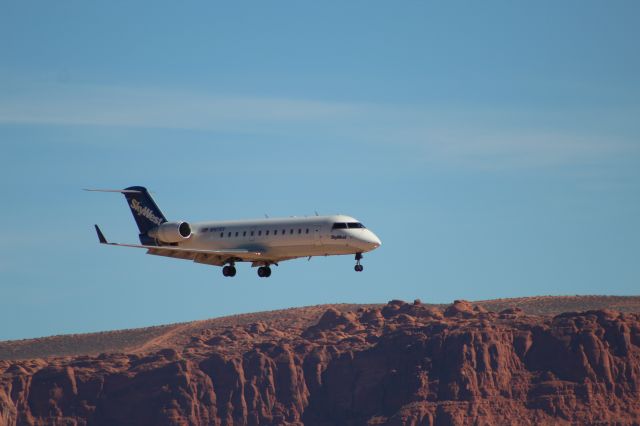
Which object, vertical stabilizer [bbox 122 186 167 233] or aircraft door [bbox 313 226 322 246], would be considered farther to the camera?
vertical stabilizer [bbox 122 186 167 233]

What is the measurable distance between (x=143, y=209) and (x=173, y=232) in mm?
5036

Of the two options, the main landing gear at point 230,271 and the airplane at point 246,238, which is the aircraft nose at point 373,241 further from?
the main landing gear at point 230,271

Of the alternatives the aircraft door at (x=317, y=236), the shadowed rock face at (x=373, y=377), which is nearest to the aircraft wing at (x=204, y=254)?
the aircraft door at (x=317, y=236)

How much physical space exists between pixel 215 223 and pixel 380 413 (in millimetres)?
66999

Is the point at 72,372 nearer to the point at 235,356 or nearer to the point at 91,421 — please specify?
the point at 91,421

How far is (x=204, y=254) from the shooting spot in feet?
326

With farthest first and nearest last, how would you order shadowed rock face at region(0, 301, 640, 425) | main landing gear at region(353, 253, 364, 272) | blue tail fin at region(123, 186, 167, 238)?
1. shadowed rock face at region(0, 301, 640, 425)
2. blue tail fin at region(123, 186, 167, 238)
3. main landing gear at region(353, 253, 364, 272)

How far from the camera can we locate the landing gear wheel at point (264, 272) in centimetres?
9831

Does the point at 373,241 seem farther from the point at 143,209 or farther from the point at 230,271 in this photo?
the point at 143,209

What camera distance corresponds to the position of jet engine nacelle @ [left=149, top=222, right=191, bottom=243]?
335 ft

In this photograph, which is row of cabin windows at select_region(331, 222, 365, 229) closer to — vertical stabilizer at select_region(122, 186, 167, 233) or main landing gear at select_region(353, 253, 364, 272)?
main landing gear at select_region(353, 253, 364, 272)

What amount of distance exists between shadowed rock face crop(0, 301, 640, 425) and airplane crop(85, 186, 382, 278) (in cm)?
5918

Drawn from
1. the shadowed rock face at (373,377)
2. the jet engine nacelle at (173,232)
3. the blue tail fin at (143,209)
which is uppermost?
the blue tail fin at (143,209)

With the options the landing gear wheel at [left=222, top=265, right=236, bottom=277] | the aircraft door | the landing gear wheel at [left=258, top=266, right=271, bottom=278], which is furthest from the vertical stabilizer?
the aircraft door
